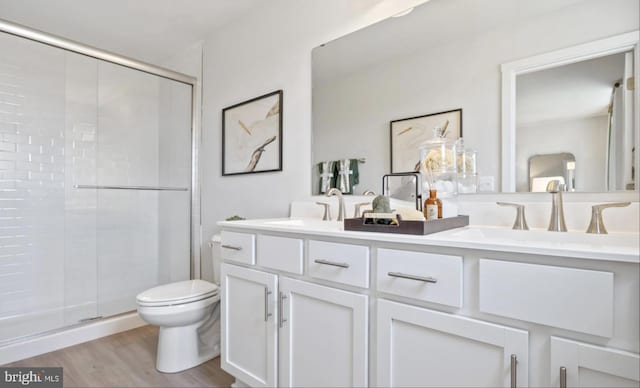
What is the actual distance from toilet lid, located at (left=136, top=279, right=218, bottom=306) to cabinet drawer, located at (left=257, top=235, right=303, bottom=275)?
2.25 ft

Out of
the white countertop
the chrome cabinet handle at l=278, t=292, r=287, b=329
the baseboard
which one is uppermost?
the white countertop

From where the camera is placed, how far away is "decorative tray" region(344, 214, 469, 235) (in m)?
1.04

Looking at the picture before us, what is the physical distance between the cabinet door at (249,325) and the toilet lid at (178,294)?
35 centimetres

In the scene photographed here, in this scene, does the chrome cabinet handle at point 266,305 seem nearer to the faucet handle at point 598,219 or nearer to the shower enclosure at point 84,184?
the faucet handle at point 598,219

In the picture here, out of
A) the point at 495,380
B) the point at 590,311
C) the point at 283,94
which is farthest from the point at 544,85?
the point at 283,94

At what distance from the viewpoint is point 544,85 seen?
4.01 feet

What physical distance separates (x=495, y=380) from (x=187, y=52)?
10.4 ft

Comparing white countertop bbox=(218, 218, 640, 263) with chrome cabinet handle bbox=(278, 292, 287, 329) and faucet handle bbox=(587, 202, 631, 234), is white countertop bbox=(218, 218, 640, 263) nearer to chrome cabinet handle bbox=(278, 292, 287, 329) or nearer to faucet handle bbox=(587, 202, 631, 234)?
faucet handle bbox=(587, 202, 631, 234)

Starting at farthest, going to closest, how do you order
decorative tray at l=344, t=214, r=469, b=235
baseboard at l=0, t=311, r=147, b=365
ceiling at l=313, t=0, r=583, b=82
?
baseboard at l=0, t=311, r=147, b=365 < ceiling at l=313, t=0, r=583, b=82 < decorative tray at l=344, t=214, r=469, b=235

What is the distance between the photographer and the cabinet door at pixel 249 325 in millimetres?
1390

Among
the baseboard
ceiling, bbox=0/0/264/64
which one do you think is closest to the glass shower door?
the baseboard

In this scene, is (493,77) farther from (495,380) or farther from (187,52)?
(187,52)

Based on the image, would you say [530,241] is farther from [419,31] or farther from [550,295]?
[419,31]

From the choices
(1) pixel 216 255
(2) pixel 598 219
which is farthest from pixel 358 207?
(1) pixel 216 255
